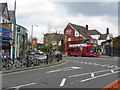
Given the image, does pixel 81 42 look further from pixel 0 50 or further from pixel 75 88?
pixel 75 88

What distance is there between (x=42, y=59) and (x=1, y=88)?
10.7 m

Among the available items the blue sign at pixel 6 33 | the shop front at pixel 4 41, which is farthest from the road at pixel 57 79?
the blue sign at pixel 6 33

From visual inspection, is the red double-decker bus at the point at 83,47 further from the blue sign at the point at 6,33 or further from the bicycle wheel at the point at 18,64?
the bicycle wheel at the point at 18,64

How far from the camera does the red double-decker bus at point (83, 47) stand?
1451 inches

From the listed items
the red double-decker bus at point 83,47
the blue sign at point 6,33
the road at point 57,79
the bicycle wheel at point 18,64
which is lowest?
the road at point 57,79

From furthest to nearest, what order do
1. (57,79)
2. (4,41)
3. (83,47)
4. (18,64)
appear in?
(83,47) → (4,41) → (18,64) → (57,79)

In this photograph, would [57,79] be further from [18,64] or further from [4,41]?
[4,41]

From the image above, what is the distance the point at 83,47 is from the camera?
38.6m

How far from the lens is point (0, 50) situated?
20.0 meters

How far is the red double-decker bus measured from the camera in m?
36.9

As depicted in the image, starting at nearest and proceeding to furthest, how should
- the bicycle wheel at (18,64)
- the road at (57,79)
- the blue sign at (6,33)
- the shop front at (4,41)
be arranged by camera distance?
the road at (57,79)
the bicycle wheel at (18,64)
the shop front at (4,41)
the blue sign at (6,33)

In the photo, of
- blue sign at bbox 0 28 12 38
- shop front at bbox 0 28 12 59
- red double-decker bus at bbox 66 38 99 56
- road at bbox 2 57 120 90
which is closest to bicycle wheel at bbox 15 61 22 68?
road at bbox 2 57 120 90

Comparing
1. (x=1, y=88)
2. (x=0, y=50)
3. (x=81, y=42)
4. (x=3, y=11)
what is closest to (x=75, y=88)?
(x=1, y=88)

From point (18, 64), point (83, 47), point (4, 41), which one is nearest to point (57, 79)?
point (18, 64)
